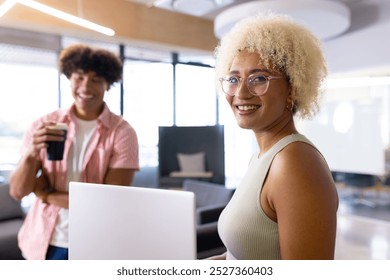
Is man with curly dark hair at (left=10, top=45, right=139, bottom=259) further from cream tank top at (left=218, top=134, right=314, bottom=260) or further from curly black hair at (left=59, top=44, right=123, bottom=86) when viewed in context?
cream tank top at (left=218, top=134, right=314, bottom=260)

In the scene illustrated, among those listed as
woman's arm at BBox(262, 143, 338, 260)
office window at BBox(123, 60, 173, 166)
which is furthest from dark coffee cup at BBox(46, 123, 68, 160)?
office window at BBox(123, 60, 173, 166)

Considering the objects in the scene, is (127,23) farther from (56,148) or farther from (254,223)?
(254,223)

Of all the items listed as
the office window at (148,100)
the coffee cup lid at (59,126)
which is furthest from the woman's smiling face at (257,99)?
the office window at (148,100)

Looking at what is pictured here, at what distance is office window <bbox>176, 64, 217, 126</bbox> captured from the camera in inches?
144

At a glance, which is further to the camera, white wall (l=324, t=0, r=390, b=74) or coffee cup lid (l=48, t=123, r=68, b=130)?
white wall (l=324, t=0, r=390, b=74)

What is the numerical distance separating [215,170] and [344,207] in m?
1.85

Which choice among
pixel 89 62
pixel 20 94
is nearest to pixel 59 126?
pixel 89 62

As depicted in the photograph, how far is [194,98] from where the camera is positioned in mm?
4148

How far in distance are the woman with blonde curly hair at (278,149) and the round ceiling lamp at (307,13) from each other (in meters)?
2.00

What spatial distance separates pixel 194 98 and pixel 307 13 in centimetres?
164

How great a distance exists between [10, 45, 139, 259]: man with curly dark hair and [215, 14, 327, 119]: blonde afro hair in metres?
0.47

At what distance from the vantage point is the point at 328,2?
2.94m
